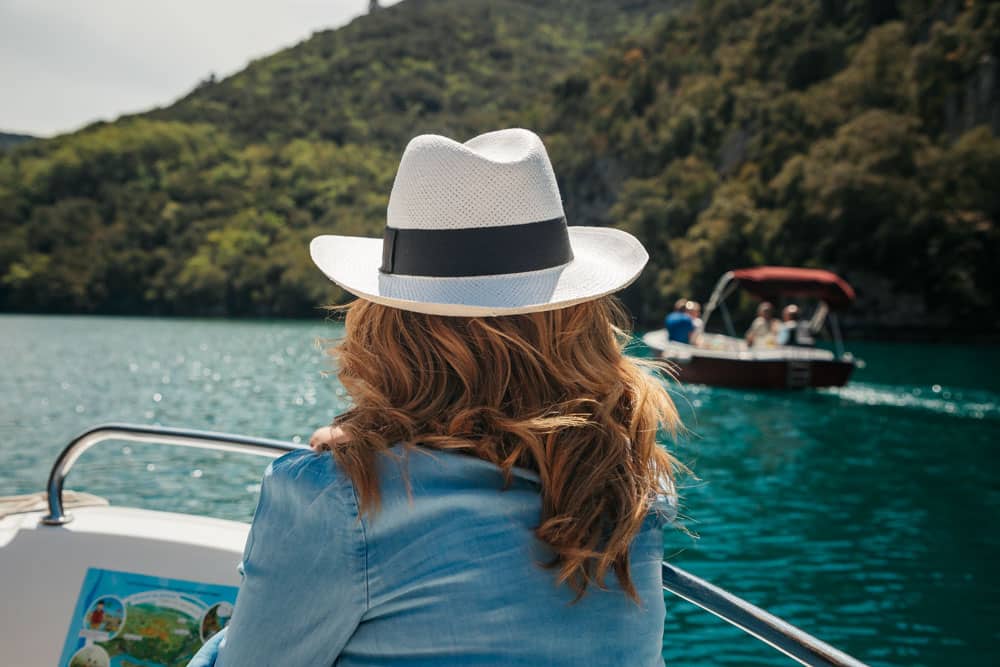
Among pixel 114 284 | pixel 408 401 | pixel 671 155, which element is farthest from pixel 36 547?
pixel 114 284

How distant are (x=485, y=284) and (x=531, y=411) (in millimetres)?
176

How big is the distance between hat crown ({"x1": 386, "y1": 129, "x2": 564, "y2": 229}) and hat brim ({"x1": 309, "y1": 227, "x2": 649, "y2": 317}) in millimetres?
80

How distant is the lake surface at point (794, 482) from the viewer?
20.2ft

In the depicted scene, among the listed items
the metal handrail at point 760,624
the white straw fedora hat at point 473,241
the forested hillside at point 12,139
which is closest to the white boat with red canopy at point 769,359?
the metal handrail at point 760,624

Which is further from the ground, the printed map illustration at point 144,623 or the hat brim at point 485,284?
the hat brim at point 485,284

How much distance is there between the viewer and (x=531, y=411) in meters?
1.08

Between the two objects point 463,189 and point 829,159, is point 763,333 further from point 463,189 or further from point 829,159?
point 829,159

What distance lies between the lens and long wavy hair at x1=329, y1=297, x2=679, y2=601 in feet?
3.39

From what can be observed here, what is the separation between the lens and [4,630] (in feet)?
7.41

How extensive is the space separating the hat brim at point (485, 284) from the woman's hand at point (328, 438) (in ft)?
0.56

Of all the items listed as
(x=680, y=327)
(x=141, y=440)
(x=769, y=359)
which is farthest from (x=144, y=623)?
(x=680, y=327)

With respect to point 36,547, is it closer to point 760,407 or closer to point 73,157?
point 760,407

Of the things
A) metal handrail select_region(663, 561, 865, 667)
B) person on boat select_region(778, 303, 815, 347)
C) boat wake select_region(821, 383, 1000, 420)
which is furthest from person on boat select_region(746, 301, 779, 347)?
metal handrail select_region(663, 561, 865, 667)

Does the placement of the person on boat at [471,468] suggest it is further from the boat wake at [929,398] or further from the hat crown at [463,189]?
the boat wake at [929,398]
